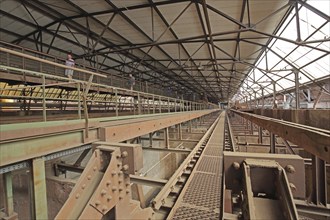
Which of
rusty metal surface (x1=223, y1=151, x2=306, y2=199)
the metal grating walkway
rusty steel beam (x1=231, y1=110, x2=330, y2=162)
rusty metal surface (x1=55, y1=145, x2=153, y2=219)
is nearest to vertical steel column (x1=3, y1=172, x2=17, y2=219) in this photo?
rusty metal surface (x1=55, y1=145, x2=153, y2=219)

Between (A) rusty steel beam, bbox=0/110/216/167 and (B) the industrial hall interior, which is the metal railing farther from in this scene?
(A) rusty steel beam, bbox=0/110/216/167

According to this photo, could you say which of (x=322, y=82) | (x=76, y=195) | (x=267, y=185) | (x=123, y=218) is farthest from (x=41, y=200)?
(x=322, y=82)

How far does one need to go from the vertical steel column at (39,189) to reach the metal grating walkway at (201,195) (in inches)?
63.2

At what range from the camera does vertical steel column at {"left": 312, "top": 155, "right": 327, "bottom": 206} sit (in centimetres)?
225

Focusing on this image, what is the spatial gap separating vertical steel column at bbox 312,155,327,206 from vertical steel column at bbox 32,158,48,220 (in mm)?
3079

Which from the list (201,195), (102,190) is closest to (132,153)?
(102,190)

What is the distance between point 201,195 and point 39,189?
2.36 m

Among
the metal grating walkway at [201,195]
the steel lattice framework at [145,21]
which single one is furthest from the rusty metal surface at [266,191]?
the steel lattice framework at [145,21]

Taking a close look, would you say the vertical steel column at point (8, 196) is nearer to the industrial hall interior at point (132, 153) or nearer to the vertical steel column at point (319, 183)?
the industrial hall interior at point (132, 153)

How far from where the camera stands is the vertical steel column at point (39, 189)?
172 centimetres

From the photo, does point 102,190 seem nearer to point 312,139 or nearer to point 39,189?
point 39,189

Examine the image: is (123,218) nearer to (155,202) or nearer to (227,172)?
(227,172)

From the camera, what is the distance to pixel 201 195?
3.11 m

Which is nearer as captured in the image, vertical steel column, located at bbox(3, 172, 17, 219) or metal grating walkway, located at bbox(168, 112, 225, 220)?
vertical steel column, located at bbox(3, 172, 17, 219)
